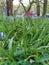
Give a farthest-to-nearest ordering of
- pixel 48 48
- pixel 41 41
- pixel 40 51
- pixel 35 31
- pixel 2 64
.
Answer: pixel 35 31 → pixel 41 41 → pixel 48 48 → pixel 40 51 → pixel 2 64

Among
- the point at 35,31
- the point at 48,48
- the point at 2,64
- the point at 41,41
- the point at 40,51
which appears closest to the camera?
the point at 2,64

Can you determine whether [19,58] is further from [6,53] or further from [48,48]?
→ [48,48]

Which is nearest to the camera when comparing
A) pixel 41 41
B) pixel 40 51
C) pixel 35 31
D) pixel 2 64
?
pixel 2 64

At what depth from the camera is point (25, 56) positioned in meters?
1.18

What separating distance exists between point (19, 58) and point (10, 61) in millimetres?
63

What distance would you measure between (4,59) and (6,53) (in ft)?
0.11

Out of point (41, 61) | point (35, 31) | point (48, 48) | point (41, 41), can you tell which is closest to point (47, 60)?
point (41, 61)

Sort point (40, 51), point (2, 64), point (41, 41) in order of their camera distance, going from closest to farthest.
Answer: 1. point (2, 64)
2. point (40, 51)
3. point (41, 41)

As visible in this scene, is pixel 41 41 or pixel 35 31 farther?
pixel 35 31

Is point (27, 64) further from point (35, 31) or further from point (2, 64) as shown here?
point (35, 31)

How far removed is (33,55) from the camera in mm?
1182

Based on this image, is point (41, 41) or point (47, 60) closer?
point (47, 60)

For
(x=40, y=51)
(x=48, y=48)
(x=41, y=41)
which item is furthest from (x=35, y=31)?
(x=40, y=51)

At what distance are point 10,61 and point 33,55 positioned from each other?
0.14m
